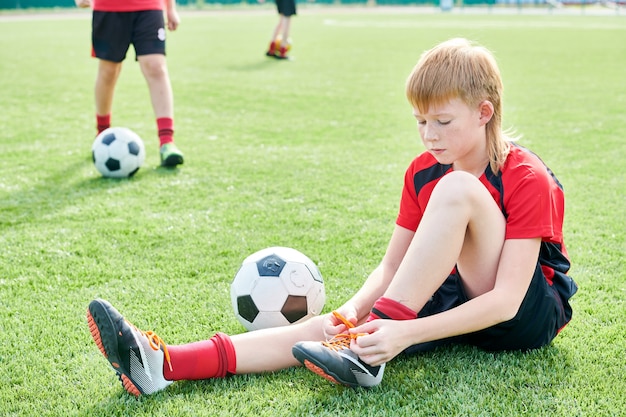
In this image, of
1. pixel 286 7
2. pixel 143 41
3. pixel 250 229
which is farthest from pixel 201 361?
pixel 286 7

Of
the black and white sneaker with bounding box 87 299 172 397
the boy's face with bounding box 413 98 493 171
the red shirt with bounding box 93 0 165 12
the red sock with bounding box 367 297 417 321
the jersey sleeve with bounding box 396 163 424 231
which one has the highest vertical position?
the red shirt with bounding box 93 0 165 12

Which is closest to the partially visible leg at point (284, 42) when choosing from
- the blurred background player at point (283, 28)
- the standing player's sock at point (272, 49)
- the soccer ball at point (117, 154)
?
the blurred background player at point (283, 28)

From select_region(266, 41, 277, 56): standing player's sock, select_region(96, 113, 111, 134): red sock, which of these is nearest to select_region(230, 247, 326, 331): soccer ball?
select_region(96, 113, 111, 134): red sock

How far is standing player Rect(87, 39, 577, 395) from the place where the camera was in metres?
2.09

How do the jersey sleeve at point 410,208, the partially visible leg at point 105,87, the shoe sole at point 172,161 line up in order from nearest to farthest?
the jersey sleeve at point 410,208 < the shoe sole at point 172,161 < the partially visible leg at point 105,87

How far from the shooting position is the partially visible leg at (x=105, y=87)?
524 centimetres

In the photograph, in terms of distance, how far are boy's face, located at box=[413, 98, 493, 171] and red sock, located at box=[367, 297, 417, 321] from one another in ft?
1.62

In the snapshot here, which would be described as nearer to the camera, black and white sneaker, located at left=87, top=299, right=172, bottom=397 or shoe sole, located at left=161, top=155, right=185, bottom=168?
black and white sneaker, located at left=87, top=299, right=172, bottom=397

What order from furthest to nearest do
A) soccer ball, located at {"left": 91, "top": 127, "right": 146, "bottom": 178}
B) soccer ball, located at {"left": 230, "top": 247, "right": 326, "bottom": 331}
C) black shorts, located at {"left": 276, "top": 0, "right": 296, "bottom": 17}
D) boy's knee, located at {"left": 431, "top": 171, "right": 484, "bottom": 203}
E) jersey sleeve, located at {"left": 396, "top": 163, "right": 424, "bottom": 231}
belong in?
black shorts, located at {"left": 276, "top": 0, "right": 296, "bottom": 17} → soccer ball, located at {"left": 91, "top": 127, "right": 146, "bottom": 178} → soccer ball, located at {"left": 230, "top": 247, "right": 326, "bottom": 331} → jersey sleeve, located at {"left": 396, "top": 163, "right": 424, "bottom": 231} → boy's knee, located at {"left": 431, "top": 171, "right": 484, "bottom": 203}

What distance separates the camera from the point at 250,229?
3.79 m

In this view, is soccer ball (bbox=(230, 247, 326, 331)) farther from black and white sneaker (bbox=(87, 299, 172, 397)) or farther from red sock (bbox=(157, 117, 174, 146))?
red sock (bbox=(157, 117, 174, 146))

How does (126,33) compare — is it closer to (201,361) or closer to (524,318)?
(201,361)

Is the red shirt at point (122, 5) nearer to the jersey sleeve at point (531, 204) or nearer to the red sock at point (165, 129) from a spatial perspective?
the red sock at point (165, 129)

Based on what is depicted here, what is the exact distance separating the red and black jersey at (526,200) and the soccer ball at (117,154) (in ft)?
9.05
